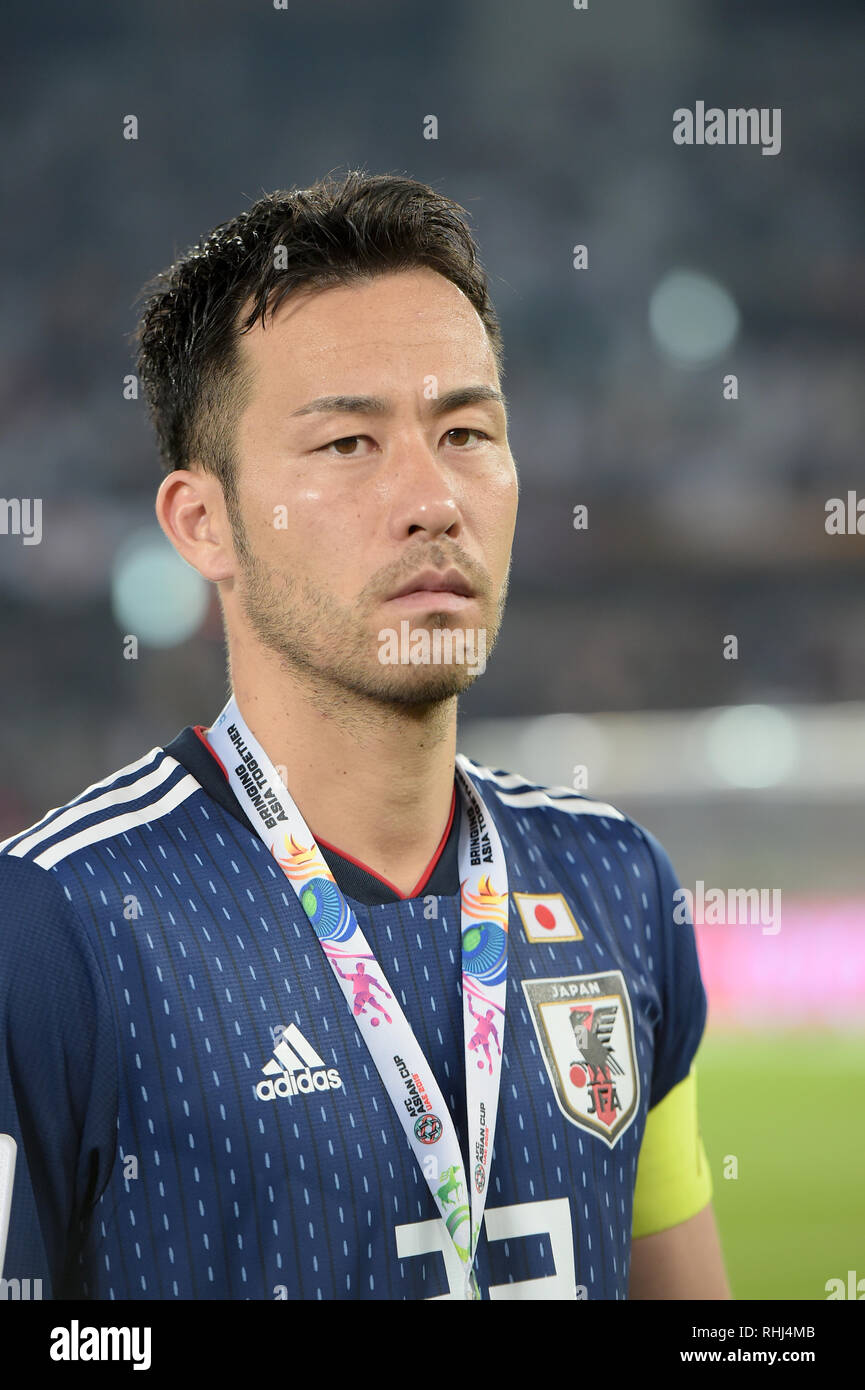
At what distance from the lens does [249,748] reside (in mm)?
1678

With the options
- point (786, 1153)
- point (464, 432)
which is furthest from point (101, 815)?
point (786, 1153)

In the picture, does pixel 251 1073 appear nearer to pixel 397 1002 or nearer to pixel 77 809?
pixel 397 1002

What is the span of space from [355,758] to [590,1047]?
0.49m

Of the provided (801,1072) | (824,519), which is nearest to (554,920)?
(801,1072)

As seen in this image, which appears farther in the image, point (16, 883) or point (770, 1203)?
point (770, 1203)

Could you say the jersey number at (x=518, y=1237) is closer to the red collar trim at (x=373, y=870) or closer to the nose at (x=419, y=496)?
the red collar trim at (x=373, y=870)

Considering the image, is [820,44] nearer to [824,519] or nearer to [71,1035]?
[824,519]

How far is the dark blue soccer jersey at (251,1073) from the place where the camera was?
139 cm

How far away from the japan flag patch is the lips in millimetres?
460

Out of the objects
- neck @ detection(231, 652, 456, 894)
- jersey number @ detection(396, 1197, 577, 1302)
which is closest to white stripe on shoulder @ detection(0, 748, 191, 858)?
neck @ detection(231, 652, 456, 894)

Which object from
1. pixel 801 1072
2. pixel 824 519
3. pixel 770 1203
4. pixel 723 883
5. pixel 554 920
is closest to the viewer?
pixel 554 920

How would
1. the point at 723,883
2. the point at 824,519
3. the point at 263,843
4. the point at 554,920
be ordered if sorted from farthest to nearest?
the point at 824,519
the point at 723,883
the point at 554,920
the point at 263,843

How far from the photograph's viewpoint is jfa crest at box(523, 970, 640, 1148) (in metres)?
1.64

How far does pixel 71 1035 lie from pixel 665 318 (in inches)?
467
